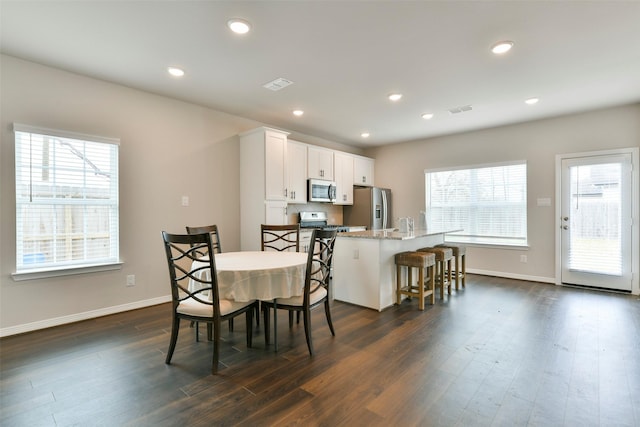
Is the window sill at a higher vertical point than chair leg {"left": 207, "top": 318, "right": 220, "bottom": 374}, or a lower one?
higher

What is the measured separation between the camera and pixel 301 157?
5.09 metres

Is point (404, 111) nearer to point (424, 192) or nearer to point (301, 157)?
point (301, 157)

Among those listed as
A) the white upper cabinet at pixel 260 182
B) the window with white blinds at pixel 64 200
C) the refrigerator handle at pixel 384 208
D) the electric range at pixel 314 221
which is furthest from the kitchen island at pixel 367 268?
the window with white blinds at pixel 64 200

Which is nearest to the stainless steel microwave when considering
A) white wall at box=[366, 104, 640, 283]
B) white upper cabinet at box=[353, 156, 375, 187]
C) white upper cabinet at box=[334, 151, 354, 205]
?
white upper cabinet at box=[334, 151, 354, 205]

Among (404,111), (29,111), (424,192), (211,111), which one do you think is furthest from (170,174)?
(424,192)

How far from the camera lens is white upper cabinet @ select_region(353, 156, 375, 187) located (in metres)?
6.28

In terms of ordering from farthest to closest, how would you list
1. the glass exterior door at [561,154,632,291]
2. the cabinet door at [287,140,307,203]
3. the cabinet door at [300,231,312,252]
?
the cabinet door at [287,140,307,203], the cabinet door at [300,231,312,252], the glass exterior door at [561,154,632,291]

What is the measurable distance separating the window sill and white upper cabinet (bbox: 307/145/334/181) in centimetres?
313

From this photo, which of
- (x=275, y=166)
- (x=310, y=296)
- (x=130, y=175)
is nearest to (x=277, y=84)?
(x=275, y=166)

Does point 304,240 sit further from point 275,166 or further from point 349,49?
point 349,49

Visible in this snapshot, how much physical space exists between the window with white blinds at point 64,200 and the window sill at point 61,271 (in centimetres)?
4

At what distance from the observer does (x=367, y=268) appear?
3629 mm

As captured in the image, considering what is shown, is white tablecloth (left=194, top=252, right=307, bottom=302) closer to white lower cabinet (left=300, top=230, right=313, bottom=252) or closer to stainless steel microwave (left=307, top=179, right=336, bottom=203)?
white lower cabinet (left=300, top=230, right=313, bottom=252)

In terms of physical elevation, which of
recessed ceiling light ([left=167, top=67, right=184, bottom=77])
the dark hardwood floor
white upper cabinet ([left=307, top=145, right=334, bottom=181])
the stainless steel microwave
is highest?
recessed ceiling light ([left=167, top=67, right=184, bottom=77])
